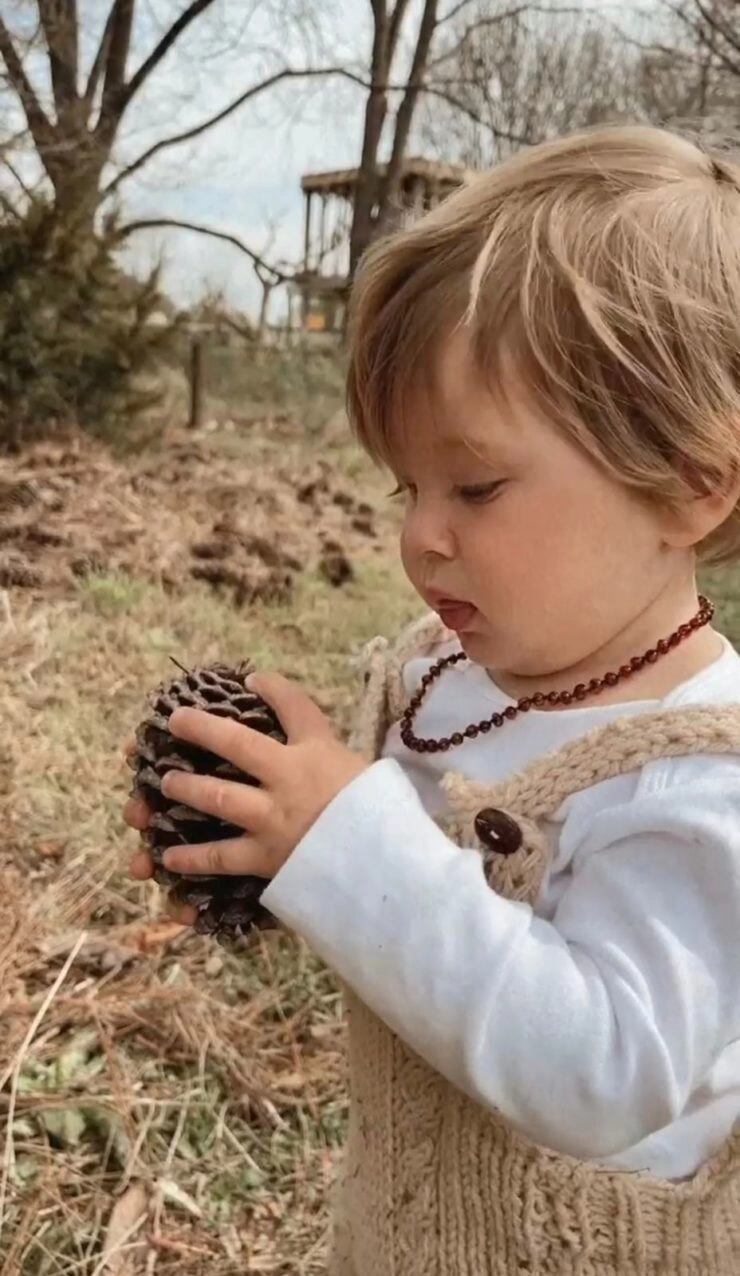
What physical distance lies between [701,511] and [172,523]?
2.91 metres

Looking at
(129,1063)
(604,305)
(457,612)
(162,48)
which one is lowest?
(129,1063)

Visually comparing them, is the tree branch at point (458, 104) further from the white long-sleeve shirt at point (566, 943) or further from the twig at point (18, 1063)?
the white long-sleeve shirt at point (566, 943)

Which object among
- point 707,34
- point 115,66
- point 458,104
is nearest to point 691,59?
point 707,34

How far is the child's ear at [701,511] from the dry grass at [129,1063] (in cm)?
97

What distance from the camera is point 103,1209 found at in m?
1.31

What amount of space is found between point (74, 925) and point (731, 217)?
4.46 feet

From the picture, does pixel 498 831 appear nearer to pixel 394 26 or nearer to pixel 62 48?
pixel 62 48

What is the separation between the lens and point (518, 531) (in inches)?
26.9

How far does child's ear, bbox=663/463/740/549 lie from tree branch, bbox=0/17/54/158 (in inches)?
202

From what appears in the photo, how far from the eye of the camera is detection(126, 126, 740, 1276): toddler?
62 centimetres

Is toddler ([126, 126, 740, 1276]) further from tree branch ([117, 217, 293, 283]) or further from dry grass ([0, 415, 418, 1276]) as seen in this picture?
tree branch ([117, 217, 293, 283])

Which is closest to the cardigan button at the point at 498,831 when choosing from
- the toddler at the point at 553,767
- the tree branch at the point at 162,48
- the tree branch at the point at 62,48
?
the toddler at the point at 553,767

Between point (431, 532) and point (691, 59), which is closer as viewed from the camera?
point (431, 532)

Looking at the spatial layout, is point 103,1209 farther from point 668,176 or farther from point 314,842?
point 668,176
